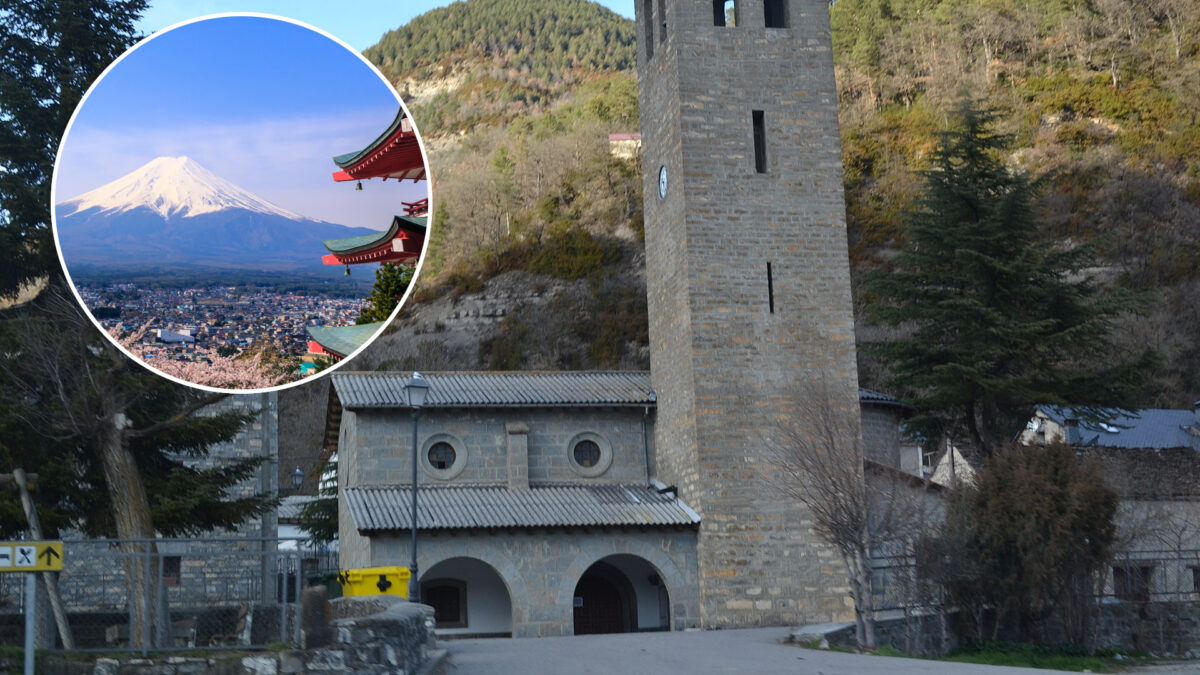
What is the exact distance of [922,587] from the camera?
71.2 ft

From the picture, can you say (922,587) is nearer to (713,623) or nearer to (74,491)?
(713,623)

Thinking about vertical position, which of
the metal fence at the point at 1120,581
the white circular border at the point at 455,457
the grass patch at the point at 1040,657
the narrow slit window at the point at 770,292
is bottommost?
the grass patch at the point at 1040,657

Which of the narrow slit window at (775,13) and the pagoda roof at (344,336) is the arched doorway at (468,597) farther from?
the pagoda roof at (344,336)

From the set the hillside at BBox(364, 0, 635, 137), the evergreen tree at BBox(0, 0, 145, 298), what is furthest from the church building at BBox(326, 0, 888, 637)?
the hillside at BBox(364, 0, 635, 137)

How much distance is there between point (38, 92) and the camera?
870 inches

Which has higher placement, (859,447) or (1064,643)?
(859,447)

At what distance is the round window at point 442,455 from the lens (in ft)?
83.7

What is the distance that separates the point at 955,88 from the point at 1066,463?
58714 mm

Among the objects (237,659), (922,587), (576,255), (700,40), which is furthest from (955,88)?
(237,659)

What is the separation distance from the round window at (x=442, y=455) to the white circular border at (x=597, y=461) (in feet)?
8.29

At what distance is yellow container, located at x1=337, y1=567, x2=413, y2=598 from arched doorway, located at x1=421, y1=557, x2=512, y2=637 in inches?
274

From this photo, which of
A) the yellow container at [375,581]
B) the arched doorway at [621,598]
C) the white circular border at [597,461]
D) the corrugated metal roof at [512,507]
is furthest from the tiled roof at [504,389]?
the yellow container at [375,581]

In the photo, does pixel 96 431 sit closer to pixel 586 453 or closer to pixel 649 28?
pixel 586 453

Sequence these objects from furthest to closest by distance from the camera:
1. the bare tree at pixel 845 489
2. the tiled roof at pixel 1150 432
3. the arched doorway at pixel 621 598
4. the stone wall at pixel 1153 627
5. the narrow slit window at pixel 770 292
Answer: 1. the tiled roof at pixel 1150 432
2. the arched doorway at pixel 621 598
3. the stone wall at pixel 1153 627
4. the narrow slit window at pixel 770 292
5. the bare tree at pixel 845 489
